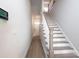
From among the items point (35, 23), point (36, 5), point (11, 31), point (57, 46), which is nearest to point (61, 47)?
point (57, 46)

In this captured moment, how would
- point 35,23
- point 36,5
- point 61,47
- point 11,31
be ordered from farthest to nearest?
point 35,23 → point 36,5 → point 61,47 → point 11,31

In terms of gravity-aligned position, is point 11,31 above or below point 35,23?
below

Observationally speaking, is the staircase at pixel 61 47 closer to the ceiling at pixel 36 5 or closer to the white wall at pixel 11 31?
the white wall at pixel 11 31

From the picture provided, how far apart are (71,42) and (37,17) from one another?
22.1 ft

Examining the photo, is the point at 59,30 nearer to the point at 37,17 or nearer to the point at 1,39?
the point at 1,39

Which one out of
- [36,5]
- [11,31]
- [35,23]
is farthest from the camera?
[35,23]

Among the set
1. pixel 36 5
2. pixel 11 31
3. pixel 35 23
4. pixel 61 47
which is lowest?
pixel 61 47

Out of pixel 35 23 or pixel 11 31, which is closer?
pixel 11 31

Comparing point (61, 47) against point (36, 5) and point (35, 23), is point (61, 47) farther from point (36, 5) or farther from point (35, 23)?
point (35, 23)

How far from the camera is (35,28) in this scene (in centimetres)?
1031

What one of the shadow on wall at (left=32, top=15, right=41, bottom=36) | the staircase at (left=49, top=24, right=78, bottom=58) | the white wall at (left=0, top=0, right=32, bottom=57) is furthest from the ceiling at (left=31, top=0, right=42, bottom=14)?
the white wall at (left=0, top=0, right=32, bottom=57)

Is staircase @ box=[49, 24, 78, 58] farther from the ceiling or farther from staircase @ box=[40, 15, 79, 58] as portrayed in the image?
the ceiling

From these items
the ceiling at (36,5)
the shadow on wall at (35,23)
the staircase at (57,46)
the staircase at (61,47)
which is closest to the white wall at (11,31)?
the staircase at (57,46)

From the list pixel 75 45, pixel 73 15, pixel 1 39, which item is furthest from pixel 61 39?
pixel 1 39
